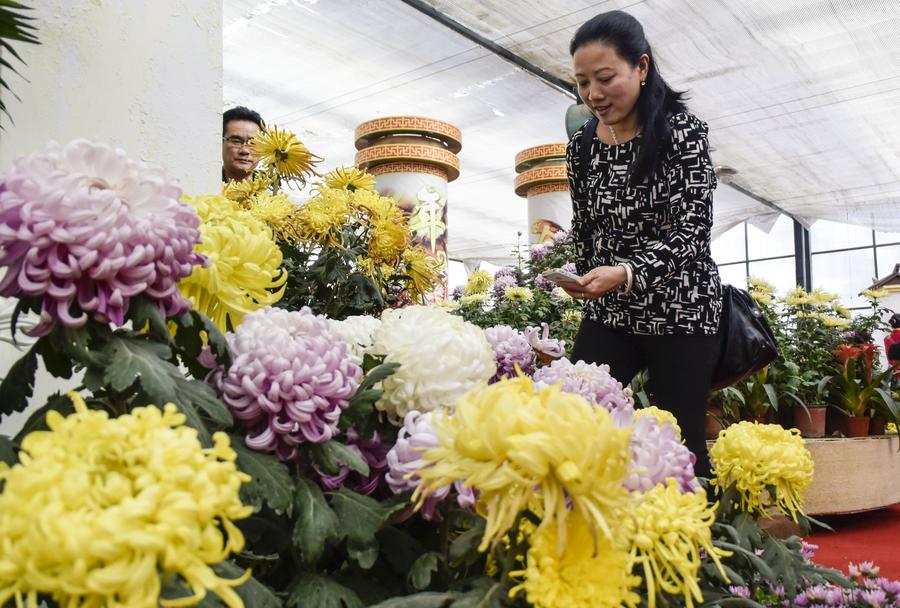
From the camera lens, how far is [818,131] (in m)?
7.17

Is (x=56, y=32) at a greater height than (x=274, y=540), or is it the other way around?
(x=56, y=32)

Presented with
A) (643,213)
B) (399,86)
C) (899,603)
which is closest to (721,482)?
(899,603)

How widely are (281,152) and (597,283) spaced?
0.66 metres

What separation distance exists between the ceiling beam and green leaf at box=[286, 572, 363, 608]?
464 cm

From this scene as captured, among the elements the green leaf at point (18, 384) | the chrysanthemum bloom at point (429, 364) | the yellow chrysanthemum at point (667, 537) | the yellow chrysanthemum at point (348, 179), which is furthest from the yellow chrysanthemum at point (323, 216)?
the yellow chrysanthemum at point (667, 537)

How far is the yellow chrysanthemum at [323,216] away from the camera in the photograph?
122cm

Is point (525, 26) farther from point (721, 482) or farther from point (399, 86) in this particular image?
point (721, 482)

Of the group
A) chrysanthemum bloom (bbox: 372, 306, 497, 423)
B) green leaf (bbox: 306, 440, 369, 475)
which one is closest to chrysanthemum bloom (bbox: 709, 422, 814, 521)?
chrysanthemum bloom (bbox: 372, 306, 497, 423)

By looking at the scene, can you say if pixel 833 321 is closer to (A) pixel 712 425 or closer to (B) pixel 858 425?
(B) pixel 858 425

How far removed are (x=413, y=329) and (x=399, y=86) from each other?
223 inches

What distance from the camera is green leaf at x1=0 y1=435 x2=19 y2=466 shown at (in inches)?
18.4

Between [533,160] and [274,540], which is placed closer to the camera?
[274,540]

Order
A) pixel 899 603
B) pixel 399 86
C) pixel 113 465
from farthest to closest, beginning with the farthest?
pixel 399 86
pixel 899 603
pixel 113 465

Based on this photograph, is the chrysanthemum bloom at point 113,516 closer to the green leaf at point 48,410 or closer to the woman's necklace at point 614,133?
the green leaf at point 48,410
